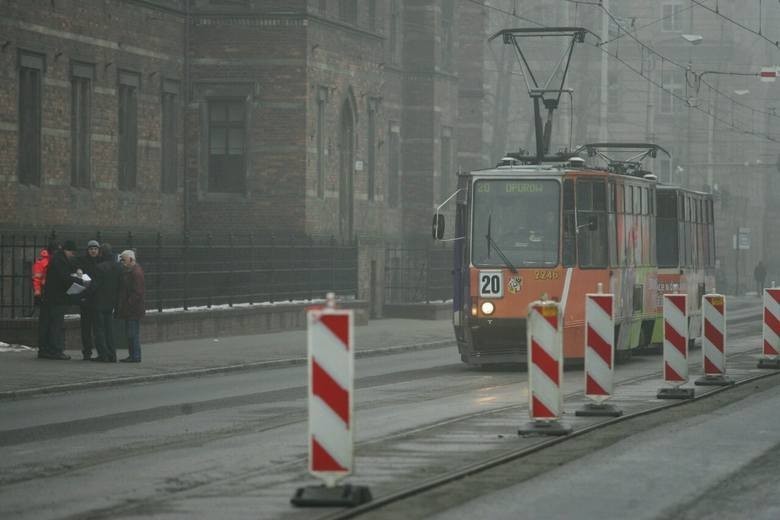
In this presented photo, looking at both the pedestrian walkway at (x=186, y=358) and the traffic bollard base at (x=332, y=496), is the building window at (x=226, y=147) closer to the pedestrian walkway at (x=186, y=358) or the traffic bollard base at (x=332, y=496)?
the pedestrian walkway at (x=186, y=358)

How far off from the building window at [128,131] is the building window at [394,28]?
15.2m

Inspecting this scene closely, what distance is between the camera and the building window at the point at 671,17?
310 ft

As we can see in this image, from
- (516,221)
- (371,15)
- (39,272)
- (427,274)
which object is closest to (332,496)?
A: (516,221)

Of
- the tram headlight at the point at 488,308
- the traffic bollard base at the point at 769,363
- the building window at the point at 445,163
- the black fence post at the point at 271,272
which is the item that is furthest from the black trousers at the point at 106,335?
the building window at the point at 445,163

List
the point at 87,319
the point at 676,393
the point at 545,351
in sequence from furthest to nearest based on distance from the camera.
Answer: the point at 87,319 → the point at 676,393 → the point at 545,351

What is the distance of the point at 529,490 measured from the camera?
12.4m

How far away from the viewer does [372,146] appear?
50031mm

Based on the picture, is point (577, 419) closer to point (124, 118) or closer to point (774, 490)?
point (774, 490)

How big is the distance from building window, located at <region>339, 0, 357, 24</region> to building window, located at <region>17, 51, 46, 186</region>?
1177cm

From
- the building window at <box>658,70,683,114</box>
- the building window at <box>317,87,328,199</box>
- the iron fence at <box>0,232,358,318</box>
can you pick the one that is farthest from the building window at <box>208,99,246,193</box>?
the building window at <box>658,70,683,114</box>

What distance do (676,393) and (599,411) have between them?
2.73 m

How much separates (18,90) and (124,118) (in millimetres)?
5336

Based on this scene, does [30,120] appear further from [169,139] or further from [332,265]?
[332,265]

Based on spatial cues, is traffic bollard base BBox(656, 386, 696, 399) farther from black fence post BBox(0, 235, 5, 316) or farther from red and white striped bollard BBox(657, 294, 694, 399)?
black fence post BBox(0, 235, 5, 316)
